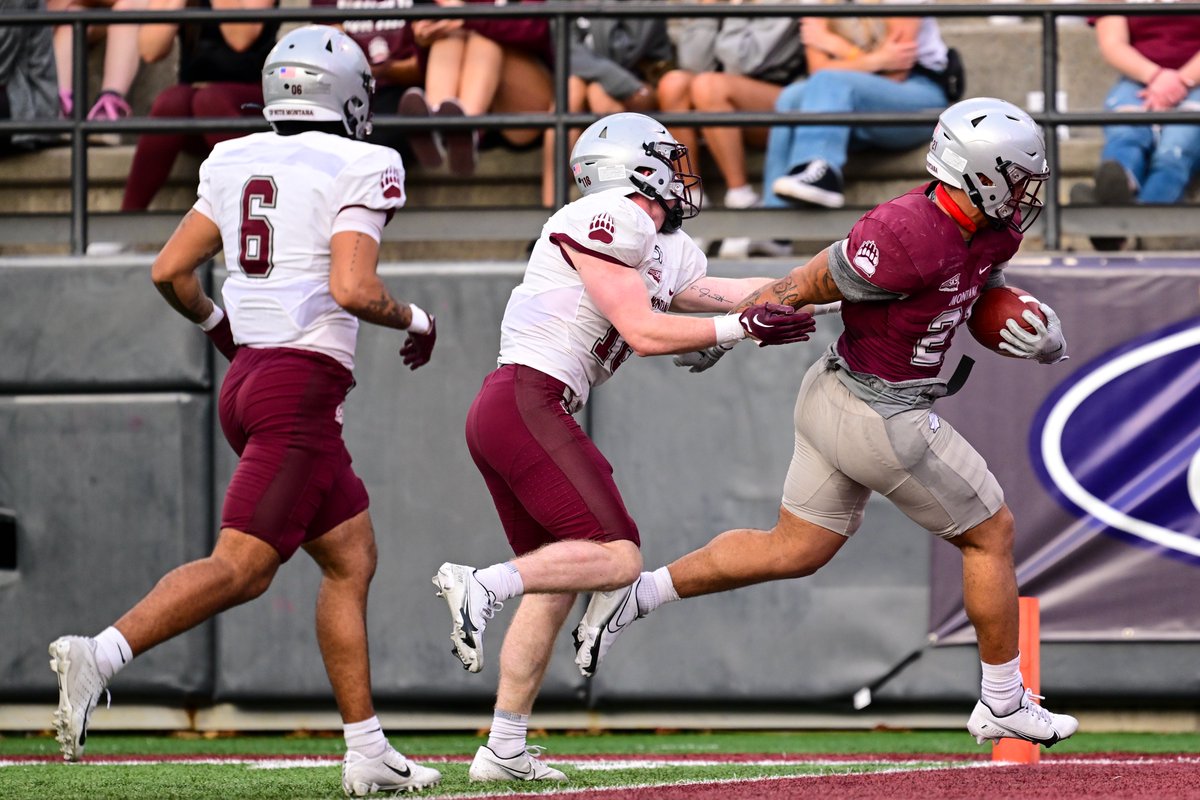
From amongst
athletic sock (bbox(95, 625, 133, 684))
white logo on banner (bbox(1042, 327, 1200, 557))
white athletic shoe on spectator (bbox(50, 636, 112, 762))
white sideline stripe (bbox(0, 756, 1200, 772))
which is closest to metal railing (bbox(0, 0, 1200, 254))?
white logo on banner (bbox(1042, 327, 1200, 557))

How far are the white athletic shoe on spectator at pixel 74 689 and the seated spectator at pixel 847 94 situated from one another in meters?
3.63

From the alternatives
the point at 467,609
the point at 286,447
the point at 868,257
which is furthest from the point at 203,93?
the point at 868,257

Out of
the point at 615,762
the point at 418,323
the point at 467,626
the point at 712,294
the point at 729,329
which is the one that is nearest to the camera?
the point at 467,626

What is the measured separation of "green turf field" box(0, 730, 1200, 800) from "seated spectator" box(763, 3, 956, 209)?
6.99ft

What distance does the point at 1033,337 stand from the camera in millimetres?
4285

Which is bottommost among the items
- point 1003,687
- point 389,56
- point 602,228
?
point 1003,687

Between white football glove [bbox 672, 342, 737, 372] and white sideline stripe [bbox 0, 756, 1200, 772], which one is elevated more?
white football glove [bbox 672, 342, 737, 372]

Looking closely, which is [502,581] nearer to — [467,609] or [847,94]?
[467,609]

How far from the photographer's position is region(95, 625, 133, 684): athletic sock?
3826mm

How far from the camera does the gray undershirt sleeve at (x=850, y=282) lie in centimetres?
414

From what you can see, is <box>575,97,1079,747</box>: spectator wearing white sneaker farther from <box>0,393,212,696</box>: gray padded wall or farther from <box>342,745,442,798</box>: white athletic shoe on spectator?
<box>0,393,212,696</box>: gray padded wall

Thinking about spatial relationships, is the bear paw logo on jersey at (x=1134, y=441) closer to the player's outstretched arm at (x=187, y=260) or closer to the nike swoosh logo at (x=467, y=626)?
the nike swoosh logo at (x=467, y=626)

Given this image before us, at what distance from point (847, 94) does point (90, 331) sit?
3120 millimetres

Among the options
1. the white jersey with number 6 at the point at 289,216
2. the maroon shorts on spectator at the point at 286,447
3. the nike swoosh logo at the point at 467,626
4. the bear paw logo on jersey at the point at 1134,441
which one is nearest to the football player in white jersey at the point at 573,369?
the nike swoosh logo at the point at 467,626
